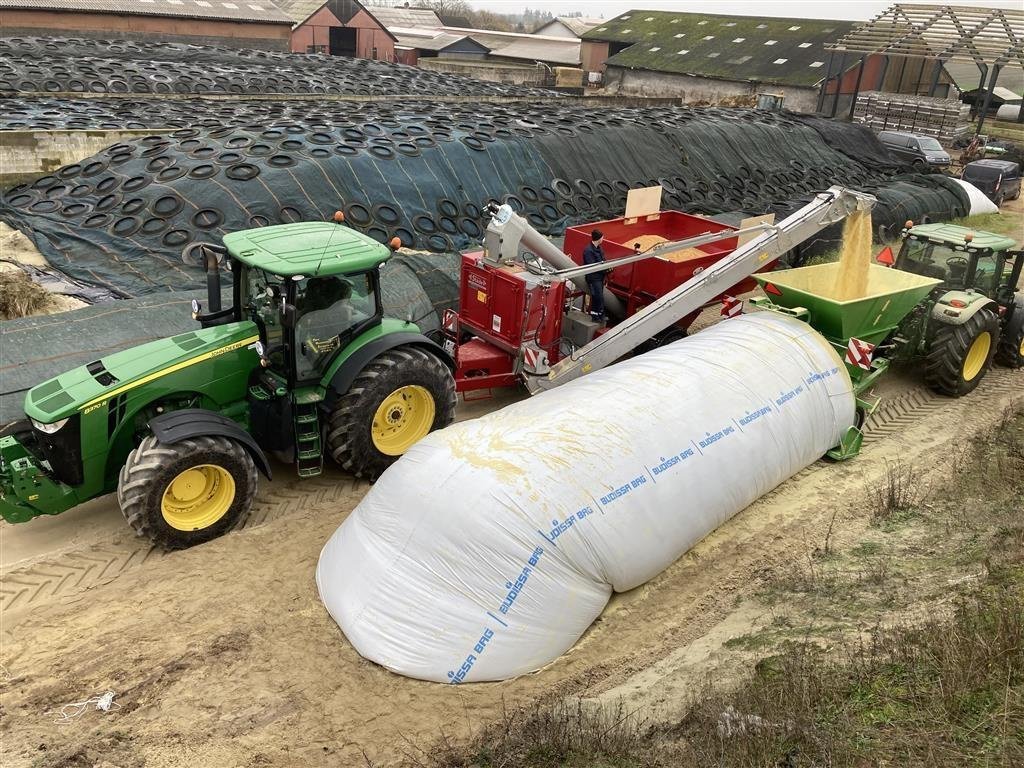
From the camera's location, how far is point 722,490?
20.8ft

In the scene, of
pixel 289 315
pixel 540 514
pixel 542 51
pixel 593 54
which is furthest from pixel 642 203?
pixel 542 51

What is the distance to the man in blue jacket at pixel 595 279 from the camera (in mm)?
9602

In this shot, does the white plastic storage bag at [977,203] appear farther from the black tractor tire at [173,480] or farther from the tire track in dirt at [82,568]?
the black tractor tire at [173,480]

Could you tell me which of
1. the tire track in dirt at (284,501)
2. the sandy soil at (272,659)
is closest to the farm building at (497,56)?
the tire track in dirt at (284,501)

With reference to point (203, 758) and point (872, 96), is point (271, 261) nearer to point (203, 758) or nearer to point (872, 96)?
point (203, 758)

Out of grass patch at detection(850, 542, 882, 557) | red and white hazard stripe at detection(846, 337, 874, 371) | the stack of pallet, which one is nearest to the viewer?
grass patch at detection(850, 542, 882, 557)

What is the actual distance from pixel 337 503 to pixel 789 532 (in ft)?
13.5

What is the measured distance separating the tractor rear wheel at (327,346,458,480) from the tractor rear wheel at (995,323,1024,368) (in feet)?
25.6

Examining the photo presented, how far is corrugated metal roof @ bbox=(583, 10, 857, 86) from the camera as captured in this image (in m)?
38.3

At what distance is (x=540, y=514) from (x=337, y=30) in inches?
1767

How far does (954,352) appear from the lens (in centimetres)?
941

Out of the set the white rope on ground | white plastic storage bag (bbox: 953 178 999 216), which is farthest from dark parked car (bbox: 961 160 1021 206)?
the white rope on ground

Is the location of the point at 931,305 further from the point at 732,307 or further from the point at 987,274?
the point at 732,307

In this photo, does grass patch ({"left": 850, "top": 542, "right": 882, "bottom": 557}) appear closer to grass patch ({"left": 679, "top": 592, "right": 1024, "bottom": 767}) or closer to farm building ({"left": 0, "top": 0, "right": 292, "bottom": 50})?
grass patch ({"left": 679, "top": 592, "right": 1024, "bottom": 767})
